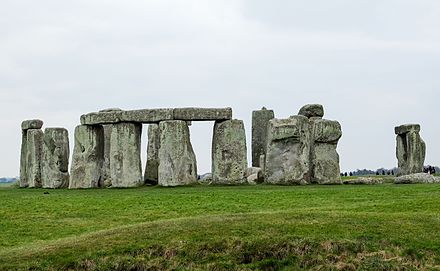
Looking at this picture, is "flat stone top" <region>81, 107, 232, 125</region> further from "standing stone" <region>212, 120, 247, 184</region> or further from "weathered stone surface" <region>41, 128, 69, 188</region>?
"weathered stone surface" <region>41, 128, 69, 188</region>

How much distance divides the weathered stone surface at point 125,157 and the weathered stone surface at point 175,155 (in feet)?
4.77

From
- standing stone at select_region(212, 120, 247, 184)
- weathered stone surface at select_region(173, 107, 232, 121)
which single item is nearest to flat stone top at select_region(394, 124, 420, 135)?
standing stone at select_region(212, 120, 247, 184)

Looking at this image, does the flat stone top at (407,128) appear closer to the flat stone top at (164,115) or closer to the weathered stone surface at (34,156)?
the flat stone top at (164,115)

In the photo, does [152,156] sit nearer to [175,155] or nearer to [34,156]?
[175,155]

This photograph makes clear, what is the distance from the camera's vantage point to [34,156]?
37.0 metres

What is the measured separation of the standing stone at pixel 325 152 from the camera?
3262cm

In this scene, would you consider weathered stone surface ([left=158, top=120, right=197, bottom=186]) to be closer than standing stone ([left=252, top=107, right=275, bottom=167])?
Yes

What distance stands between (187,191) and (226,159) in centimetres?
443

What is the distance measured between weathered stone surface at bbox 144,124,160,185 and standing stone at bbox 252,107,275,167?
5524 mm

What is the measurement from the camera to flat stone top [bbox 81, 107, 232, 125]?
33344 mm

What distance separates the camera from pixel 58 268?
51.4 feet

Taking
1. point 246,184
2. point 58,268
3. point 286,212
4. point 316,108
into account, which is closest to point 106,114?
point 246,184

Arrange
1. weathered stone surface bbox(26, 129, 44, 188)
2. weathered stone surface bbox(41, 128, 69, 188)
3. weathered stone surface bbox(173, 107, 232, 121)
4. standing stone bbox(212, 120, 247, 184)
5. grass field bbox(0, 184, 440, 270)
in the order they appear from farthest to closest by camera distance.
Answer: weathered stone surface bbox(26, 129, 44, 188)
weathered stone surface bbox(41, 128, 69, 188)
weathered stone surface bbox(173, 107, 232, 121)
standing stone bbox(212, 120, 247, 184)
grass field bbox(0, 184, 440, 270)

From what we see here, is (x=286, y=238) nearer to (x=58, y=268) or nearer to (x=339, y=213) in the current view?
(x=339, y=213)
